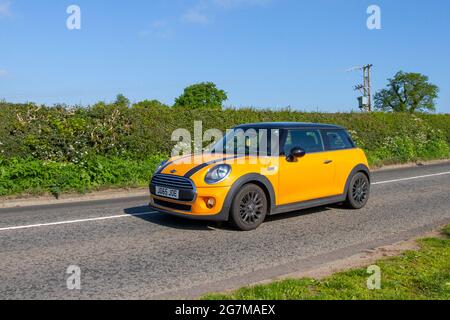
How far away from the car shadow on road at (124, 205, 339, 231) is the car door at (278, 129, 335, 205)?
0.63m

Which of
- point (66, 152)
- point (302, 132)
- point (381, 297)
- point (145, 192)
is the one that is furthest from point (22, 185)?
point (381, 297)

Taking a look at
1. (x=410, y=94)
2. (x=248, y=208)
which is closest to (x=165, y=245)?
(x=248, y=208)

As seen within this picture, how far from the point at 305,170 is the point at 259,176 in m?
1.05

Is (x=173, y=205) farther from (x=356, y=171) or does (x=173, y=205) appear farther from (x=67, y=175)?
(x=67, y=175)

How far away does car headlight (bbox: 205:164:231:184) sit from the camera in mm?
6188

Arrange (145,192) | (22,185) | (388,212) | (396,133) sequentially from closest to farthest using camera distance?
(388,212), (22,185), (145,192), (396,133)

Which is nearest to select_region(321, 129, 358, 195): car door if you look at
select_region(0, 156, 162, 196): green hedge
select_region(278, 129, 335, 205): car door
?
select_region(278, 129, 335, 205): car door

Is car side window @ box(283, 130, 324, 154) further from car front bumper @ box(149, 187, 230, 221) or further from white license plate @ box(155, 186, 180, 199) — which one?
white license plate @ box(155, 186, 180, 199)

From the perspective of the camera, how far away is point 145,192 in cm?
1131

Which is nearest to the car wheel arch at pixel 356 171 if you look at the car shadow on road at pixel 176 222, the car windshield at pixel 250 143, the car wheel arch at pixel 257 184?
the car windshield at pixel 250 143

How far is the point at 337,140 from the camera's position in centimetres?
813

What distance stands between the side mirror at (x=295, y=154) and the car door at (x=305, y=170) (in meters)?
0.05
